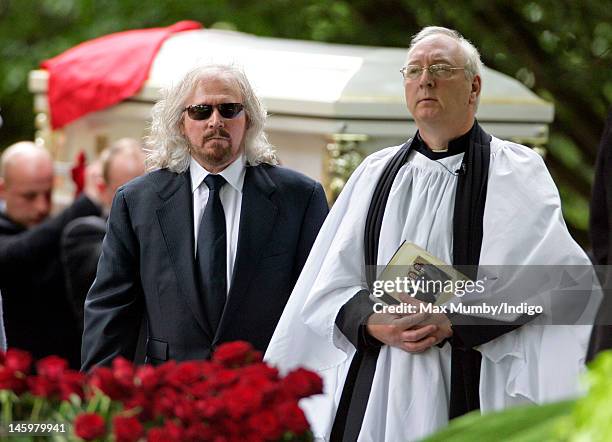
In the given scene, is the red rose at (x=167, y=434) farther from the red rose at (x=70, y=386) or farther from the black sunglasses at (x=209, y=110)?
the black sunglasses at (x=209, y=110)

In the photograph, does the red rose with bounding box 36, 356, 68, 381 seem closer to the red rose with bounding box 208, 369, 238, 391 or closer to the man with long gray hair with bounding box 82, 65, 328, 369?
the red rose with bounding box 208, 369, 238, 391

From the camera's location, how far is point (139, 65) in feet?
34.1

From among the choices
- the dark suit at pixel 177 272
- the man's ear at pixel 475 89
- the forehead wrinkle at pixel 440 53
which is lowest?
the dark suit at pixel 177 272

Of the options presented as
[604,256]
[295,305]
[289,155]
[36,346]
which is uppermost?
[604,256]

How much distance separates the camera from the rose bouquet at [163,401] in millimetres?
2760

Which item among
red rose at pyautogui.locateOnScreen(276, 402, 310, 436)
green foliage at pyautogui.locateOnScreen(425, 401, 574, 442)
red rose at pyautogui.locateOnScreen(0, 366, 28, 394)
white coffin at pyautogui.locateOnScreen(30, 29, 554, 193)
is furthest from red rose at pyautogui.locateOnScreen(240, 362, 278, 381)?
white coffin at pyautogui.locateOnScreen(30, 29, 554, 193)

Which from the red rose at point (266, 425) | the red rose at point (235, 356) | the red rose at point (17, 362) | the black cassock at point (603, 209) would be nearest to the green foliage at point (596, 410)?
the red rose at point (266, 425)

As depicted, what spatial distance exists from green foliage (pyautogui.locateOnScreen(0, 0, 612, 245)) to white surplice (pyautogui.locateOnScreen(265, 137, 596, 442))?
586cm

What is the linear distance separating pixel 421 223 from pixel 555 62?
679 cm

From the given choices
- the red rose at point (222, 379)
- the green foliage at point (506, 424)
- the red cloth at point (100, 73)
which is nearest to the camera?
the green foliage at point (506, 424)

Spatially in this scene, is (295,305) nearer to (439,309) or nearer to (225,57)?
(439,309)

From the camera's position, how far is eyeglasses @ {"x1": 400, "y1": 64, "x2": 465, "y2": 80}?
4.76 m

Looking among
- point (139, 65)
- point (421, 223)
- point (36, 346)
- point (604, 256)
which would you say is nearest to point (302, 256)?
point (421, 223)

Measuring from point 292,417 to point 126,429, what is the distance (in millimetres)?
347
